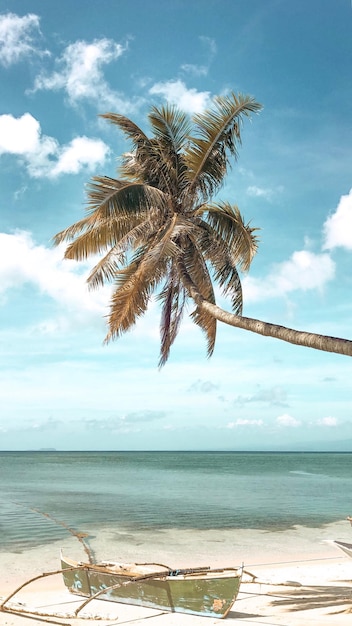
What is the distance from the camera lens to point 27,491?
104 feet

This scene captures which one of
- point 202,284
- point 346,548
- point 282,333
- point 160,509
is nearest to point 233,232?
point 202,284

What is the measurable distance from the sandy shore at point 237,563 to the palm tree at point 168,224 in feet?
15.6

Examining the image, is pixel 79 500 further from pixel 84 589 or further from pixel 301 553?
pixel 84 589

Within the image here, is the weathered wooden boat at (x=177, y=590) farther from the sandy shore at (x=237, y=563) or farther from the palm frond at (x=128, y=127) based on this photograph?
the palm frond at (x=128, y=127)

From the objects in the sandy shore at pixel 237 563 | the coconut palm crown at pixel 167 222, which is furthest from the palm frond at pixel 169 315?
the sandy shore at pixel 237 563

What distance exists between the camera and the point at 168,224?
1037 cm

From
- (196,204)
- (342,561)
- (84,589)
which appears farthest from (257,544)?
(196,204)

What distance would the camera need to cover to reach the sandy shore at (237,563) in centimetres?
796

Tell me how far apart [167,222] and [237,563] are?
8.33 m

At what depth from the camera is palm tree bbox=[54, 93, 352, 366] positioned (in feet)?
33.0

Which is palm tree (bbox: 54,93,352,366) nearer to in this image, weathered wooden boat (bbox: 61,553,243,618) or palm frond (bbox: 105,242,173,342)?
palm frond (bbox: 105,242,173,342)

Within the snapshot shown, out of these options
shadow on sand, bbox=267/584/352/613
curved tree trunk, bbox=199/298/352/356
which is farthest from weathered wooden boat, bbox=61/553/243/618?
curved tree trunk, bbox=199/298/352/356

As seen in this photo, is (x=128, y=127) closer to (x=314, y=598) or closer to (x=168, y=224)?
(x=168, y=224)

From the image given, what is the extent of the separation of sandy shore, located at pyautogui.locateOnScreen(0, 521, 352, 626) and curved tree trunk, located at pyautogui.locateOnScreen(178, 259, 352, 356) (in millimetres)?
3013
